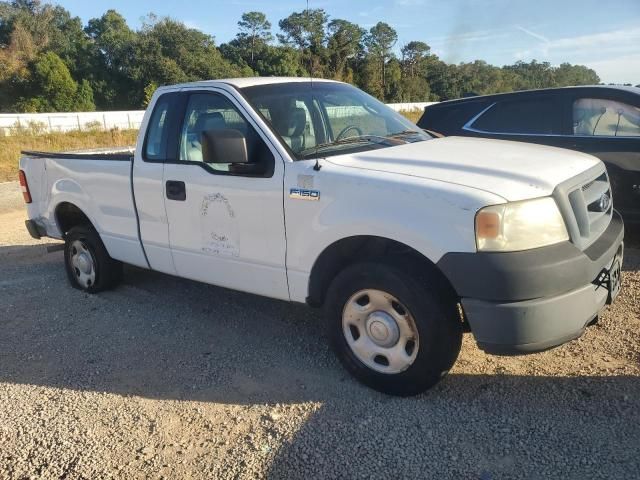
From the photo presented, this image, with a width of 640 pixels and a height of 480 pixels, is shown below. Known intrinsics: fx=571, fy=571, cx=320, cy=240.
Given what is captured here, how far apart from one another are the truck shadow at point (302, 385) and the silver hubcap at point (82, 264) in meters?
0.16

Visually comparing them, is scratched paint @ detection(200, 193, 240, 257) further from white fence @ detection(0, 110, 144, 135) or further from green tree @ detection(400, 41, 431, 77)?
white fence @ detection(0, 110, 144, 135)

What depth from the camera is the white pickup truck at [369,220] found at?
2.87 m

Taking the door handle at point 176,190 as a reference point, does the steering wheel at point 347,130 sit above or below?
above

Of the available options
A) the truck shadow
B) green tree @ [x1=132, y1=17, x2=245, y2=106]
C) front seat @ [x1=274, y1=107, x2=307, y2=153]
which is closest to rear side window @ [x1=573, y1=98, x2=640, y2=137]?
the truck shadow

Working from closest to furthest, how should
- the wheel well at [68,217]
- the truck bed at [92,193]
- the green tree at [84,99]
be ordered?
the truck bed at [92,193] < the wheel well at [68,217] < the green tree at [84,99]

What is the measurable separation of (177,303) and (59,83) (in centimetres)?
6958

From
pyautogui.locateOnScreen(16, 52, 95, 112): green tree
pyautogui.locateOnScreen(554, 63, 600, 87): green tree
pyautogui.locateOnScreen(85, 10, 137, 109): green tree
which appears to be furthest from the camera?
pyautogui.locateOnScreen(85, 10, 137, 109): green tree

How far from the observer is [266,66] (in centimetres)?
4350

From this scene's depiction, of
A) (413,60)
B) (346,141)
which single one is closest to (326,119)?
(346,141)

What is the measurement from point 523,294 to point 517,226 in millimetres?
339

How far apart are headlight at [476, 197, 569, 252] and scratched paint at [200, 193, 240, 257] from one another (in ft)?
5.78

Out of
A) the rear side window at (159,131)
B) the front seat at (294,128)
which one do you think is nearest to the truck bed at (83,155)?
the rear side window at (159,131)

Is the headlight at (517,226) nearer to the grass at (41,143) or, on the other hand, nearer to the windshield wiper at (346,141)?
the windshield wiper at (346,141)

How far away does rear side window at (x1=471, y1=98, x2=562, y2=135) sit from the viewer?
6016mm
